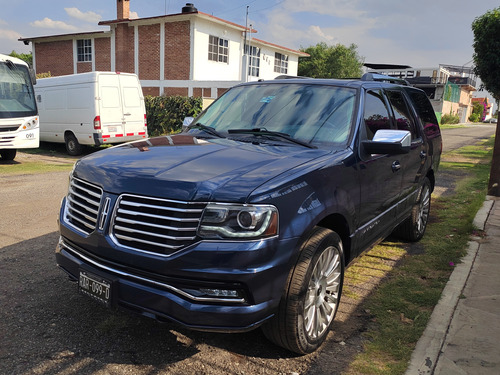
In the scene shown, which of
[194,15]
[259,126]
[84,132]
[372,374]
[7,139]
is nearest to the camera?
[372,374]

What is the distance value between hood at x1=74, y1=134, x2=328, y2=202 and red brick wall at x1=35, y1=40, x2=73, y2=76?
1201 inches

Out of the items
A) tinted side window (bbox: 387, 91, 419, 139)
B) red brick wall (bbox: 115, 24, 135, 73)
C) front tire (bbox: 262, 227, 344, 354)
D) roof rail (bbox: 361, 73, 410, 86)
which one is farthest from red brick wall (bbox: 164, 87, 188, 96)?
front tire (bbox: 262, 227, 344, 354)

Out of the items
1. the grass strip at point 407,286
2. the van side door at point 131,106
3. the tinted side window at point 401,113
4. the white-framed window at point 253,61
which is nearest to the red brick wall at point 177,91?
the white-framed window at point 253,61

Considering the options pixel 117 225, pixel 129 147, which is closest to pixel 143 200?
pixel 117 225

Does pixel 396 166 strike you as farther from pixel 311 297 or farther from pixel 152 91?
pixel 152 91

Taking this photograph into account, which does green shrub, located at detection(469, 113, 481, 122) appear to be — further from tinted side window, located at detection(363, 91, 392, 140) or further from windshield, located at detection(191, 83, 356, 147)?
windshield, located at detection(191, 83, 356, 147)

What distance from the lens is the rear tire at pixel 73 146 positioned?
14953 mm

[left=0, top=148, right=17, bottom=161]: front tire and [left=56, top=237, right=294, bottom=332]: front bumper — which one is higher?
[left=56, top=237, right=294, bottom=332]: front bumper

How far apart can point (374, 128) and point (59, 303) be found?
3.06 meters

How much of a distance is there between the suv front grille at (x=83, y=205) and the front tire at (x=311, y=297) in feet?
4.24

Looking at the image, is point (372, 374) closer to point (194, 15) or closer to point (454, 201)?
point (454, 201)

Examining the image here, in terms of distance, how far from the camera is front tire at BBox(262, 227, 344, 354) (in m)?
2.60

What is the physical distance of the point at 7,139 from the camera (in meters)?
11.5

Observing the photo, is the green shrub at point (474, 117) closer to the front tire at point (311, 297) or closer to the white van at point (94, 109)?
the white van at point (94, 109)
